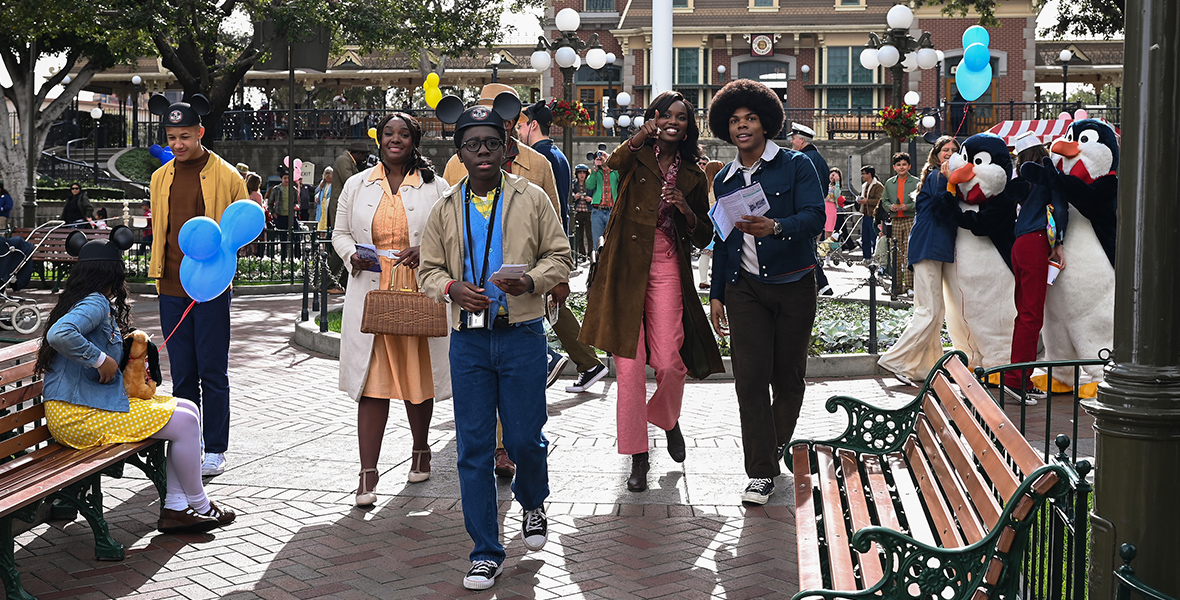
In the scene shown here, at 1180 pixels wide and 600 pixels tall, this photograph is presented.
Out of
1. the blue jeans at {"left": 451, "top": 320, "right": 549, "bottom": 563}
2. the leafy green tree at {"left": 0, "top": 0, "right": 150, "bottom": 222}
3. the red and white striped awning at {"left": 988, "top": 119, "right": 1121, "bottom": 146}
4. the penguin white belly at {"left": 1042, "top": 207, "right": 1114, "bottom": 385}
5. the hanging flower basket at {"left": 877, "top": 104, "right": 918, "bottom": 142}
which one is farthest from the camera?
the leafy green tree at {"left": 0, "top": 0, "right": 150, "bottom": 222}

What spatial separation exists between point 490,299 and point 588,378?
399cm

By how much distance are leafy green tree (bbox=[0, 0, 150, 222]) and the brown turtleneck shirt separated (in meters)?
16.5

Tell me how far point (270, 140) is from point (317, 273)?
22.3 meters

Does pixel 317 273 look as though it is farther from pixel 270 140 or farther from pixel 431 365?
pixel 270 140

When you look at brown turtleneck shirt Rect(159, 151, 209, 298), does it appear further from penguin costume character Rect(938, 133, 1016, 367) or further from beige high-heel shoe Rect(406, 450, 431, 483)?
penguin costume character Rect(938, 133, 1016, 367)

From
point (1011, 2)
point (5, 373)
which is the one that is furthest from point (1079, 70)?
point (5, 373)

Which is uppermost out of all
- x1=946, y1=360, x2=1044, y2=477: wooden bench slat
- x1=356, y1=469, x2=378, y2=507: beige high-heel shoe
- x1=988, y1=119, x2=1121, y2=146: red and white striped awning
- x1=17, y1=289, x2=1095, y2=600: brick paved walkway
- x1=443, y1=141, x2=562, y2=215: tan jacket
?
x1=988, y1=119, x2=1121, y2=146: red and white striped awning

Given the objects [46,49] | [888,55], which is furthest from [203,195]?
[46,49]

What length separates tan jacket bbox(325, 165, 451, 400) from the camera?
589 centimetres

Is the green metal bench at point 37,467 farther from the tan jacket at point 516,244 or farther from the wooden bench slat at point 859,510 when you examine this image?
the wooden bench slat at point 859,510

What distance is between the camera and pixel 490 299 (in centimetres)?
470

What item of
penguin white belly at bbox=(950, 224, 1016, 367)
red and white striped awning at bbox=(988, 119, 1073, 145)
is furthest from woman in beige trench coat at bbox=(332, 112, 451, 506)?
red and white striped awning at bbox=(988, 119, 1073, 145)

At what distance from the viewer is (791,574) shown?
4738 mm

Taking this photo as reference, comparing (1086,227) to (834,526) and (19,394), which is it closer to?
(834,526)
